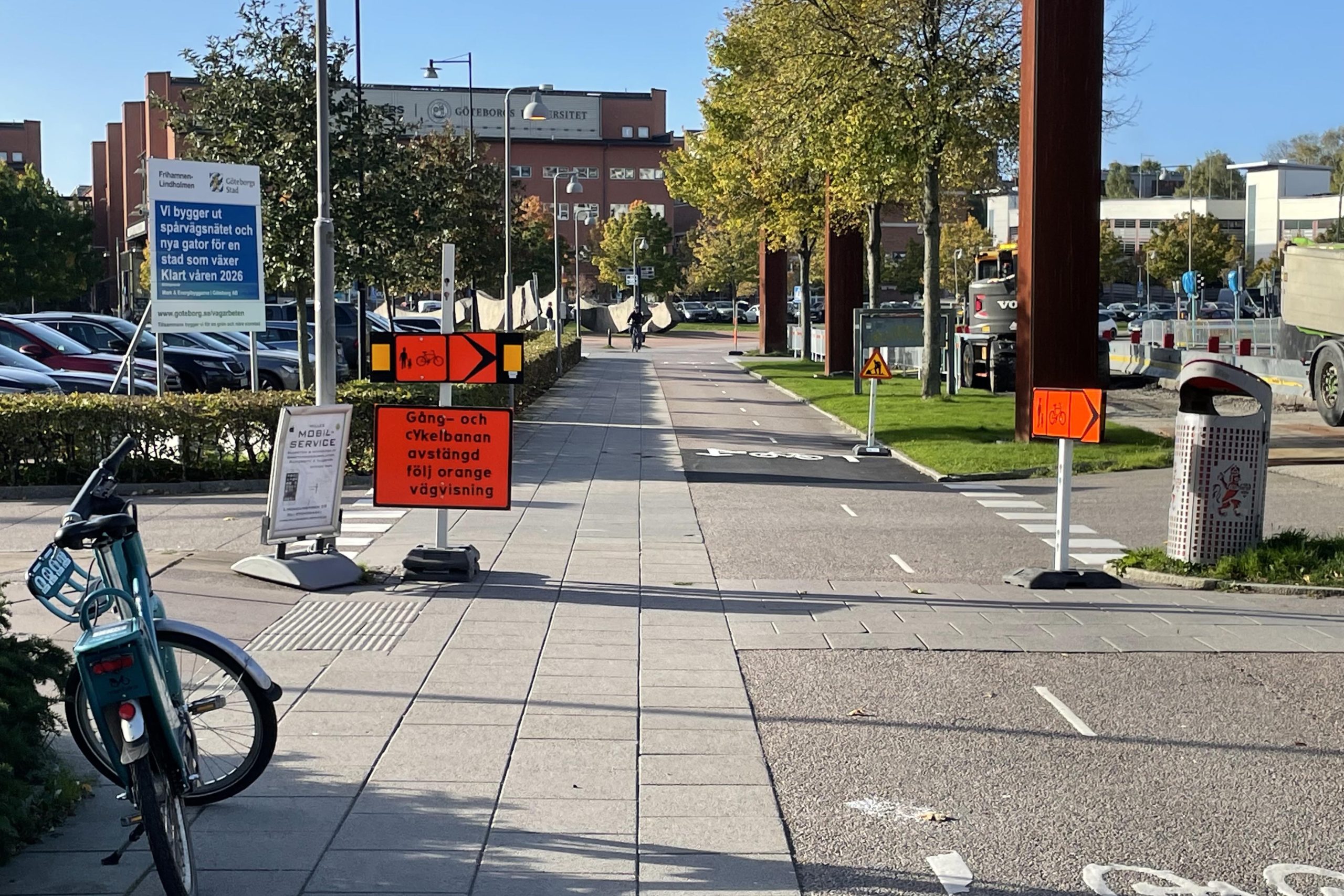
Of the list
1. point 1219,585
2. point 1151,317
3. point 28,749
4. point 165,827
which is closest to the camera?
point 165,827

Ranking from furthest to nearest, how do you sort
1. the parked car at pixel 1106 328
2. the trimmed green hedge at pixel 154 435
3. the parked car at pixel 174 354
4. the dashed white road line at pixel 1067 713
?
the parked car at pixel 174 354 < the parked car at pixel 1106 328 < the trimmed green hedge at pixel 154 435 < the dashed white road line at pixel 1067 713

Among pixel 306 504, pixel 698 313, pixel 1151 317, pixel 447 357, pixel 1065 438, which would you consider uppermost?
pixel 698 313

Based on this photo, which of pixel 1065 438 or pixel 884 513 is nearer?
pixel 1065 438

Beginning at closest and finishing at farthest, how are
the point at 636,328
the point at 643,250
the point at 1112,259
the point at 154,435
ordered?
the point at 154,435, the point at 636,328, the point at 643,250, the point at 1112,259

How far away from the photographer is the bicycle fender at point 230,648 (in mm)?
4867

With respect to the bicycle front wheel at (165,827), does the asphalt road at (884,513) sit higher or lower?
lower

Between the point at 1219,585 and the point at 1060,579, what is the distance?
4.06 feet

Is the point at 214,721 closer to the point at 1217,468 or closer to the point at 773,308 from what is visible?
the point at 1217,468

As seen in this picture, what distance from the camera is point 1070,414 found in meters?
10.6

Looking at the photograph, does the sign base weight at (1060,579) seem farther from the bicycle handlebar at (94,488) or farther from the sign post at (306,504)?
the bicycle handlebar at (94,488)

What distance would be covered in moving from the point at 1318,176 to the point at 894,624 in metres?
112

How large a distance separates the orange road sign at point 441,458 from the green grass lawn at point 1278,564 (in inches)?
202

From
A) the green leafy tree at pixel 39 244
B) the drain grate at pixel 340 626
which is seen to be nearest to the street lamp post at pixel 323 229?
the drain grate at pixel 340 626

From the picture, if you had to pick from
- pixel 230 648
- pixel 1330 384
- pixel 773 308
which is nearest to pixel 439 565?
pixel 230 648
